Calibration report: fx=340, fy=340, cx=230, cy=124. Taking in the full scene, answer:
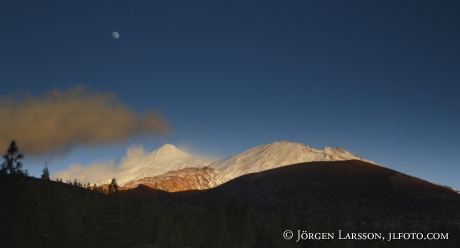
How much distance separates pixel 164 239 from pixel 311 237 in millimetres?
26009

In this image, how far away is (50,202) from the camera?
2463 inches

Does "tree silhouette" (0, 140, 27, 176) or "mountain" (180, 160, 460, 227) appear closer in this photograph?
"tree silhouette" (0, 140, 27, 176)

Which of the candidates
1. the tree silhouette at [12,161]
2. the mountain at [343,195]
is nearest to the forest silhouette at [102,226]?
the tree silhouette at [12,161]

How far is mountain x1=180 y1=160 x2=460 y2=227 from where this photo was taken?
125m

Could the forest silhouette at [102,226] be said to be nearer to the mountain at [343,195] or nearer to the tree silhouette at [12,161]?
the tree silhouette at [12,161]

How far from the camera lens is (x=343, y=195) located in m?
148

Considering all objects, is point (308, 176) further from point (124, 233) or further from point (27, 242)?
point (27, 242)

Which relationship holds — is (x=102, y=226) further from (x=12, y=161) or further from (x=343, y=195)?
(x=343, y=195)

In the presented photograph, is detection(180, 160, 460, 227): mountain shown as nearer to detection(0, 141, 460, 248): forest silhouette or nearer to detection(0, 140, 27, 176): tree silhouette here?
detection(0, 141, 460, 248): forest silhouette

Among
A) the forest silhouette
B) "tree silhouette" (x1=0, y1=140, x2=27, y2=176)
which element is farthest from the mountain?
"tree silhouette" (x1=0, y1=140, x2=27, y2=176)

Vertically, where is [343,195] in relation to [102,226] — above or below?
above

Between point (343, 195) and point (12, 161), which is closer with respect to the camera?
point (12, 161)

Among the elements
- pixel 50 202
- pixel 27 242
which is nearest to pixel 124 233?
pixel 27 242

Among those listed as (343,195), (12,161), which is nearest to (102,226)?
(12,161)
